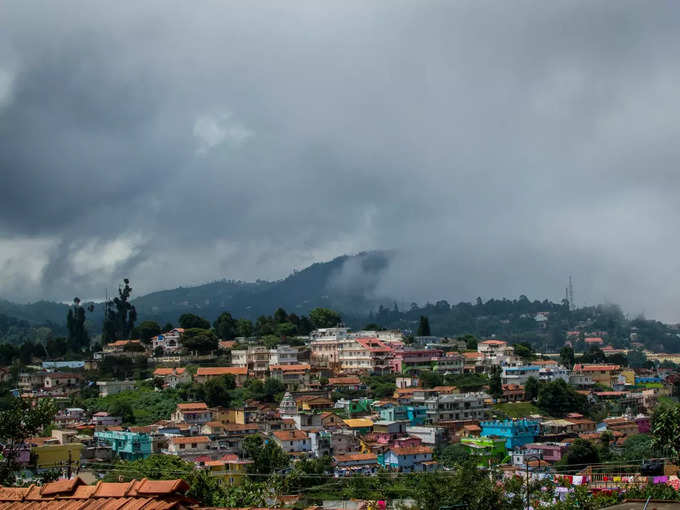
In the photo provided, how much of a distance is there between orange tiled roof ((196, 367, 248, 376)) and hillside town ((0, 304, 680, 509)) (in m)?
0.13

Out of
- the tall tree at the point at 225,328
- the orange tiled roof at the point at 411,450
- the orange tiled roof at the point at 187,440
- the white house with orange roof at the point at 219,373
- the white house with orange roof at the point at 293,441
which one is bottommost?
the orange tiled roof at the point at 411,450

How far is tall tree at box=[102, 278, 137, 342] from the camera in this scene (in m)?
101

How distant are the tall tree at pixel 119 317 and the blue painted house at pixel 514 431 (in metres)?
51.2

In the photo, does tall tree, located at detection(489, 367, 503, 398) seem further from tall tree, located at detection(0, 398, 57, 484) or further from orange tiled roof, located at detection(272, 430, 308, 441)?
tall tree, located at detection(0, 398, 57, 484)

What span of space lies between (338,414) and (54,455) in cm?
2245

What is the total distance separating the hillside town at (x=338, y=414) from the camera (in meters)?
45.8

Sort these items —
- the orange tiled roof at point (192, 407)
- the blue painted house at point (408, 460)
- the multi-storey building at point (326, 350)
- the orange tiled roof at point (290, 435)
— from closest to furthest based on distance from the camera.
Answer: the blue painted house at point (408, 460)
the orange tiled roof at point (290, 435)
the orange tiled roof at point (192, 407)
the multi-storey building at point (326, 350)

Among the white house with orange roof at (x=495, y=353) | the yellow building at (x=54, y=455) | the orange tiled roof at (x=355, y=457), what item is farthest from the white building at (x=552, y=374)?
the yellow building at (x=54, y=455)

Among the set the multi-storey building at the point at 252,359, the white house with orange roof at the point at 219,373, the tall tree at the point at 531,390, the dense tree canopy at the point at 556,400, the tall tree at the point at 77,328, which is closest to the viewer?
the dense tree canopy at the point at 556,400

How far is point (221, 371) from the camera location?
75.1m

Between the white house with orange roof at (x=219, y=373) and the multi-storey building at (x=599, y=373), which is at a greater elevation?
the white house with orange roof at (x=219, y=373)

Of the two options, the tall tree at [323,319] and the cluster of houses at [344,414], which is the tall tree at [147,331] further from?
the tall tree at [323,319]

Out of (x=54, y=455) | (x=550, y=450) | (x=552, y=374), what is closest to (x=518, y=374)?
(x=552, y=374)

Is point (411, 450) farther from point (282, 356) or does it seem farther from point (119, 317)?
point (119, 317)
